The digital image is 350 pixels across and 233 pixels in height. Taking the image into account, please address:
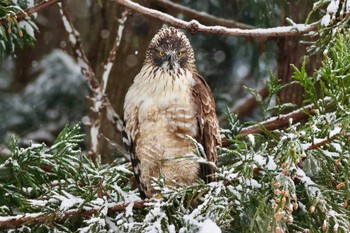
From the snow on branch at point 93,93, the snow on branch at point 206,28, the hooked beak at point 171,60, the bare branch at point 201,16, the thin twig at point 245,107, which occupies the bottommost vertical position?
the thin twig at point 245,107

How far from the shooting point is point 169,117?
13.6ft

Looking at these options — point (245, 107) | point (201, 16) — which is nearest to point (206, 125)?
point (201, 16)

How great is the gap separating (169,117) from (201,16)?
7.28 ft

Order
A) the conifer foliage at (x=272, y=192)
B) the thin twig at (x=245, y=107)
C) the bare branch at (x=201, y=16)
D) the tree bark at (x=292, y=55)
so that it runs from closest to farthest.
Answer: the conifer foliage at (x=272, y=192) < the tree bark at (x=292, y=55) < the bare branch at (x=201, y=16) < the thin twig at (x=245, y=107)

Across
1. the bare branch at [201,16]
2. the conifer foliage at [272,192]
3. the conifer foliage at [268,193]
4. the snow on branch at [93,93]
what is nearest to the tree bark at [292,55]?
the bare branch at [201,16]

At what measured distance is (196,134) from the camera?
418 centimetres

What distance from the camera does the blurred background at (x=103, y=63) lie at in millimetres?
6398

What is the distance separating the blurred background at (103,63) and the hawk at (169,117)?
1.66 metres

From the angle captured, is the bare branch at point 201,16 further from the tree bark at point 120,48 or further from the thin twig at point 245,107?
the thin twig at point 245,107

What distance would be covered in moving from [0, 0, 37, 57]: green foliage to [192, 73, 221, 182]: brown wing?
0.96 meters

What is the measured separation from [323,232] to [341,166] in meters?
0.29

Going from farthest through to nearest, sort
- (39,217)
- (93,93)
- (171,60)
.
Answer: (93,93), (171,60), (39,217)

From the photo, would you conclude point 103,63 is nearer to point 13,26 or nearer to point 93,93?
point 93,93

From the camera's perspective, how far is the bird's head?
14.2 ft
